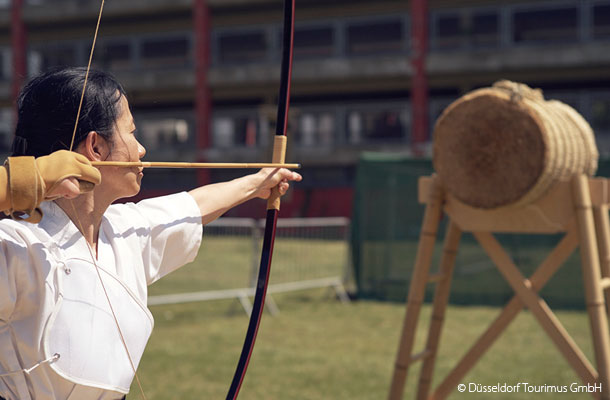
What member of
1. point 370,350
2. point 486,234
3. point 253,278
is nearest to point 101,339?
point 486,234

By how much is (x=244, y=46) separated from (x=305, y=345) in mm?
20838

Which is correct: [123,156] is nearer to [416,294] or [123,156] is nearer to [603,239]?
[416,294]

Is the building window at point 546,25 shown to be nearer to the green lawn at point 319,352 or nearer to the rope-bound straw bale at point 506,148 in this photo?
the green lawn at point 319,352

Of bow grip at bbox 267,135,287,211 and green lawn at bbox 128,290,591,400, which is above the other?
bow grip at bbox 267,135,287,211

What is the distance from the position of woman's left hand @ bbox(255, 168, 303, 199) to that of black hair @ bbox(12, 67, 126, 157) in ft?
2.13

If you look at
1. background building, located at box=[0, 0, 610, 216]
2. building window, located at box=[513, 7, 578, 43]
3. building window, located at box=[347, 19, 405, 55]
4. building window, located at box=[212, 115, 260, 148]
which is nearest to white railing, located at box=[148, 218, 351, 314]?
background building, located at box=[0, 0, 610, 216]

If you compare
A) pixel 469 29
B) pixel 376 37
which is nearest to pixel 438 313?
pixel 469 29

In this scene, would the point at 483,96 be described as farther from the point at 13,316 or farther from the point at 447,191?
the point at 13,316

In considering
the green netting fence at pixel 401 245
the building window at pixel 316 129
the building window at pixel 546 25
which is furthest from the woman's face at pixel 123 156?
the building window at pixel 316 129

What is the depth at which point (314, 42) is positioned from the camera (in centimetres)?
2541

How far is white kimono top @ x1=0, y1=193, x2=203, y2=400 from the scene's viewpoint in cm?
147

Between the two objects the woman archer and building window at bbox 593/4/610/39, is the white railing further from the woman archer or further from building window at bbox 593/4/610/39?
building window at bbox 593/4/610/39

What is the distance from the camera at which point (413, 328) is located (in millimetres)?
3670

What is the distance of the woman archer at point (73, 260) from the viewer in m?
1.46
